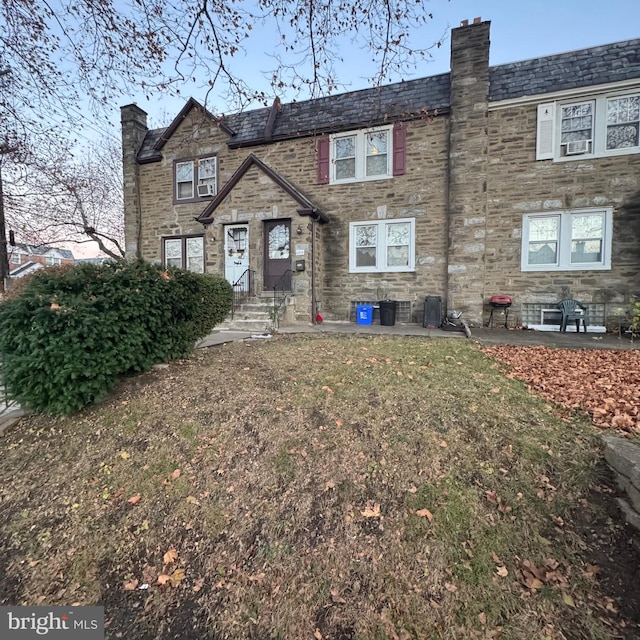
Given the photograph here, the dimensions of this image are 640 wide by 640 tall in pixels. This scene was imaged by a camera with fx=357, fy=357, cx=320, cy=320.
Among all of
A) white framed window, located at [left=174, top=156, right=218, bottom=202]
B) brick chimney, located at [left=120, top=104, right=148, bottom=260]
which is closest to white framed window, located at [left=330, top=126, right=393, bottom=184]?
white framed window, located at [left=174, top=156, right=218, bottom=202]

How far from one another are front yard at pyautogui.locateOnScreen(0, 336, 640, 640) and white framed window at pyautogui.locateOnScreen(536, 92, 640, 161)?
8.95 m

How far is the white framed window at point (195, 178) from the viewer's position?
44.9 ft

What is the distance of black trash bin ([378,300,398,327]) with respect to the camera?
10852 millimetres

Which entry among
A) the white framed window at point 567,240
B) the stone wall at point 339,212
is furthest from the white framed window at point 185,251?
the white framed window at point 567,240

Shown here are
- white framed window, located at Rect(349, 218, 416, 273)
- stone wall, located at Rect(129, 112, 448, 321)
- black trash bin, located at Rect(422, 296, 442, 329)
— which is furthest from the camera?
white framed window, located at Rect(349, 218, 416, 273)

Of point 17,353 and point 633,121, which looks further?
point 633,121

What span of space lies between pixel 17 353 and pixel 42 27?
436 cm

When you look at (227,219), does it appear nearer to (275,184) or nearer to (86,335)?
(275,184)

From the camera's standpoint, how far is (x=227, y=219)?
11953 mm

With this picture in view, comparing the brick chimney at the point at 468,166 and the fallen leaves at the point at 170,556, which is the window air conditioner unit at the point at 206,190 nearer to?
the brick chimney at the point at 468,166

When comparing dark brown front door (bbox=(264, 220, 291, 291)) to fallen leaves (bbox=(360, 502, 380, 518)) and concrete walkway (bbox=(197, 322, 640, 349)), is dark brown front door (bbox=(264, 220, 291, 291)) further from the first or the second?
fallen leaves (bbox=(360, 502, 380, 518))

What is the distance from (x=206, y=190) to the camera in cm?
1375

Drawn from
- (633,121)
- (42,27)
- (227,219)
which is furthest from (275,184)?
(633,121)

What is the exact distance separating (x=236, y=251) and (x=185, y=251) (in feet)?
10.7
